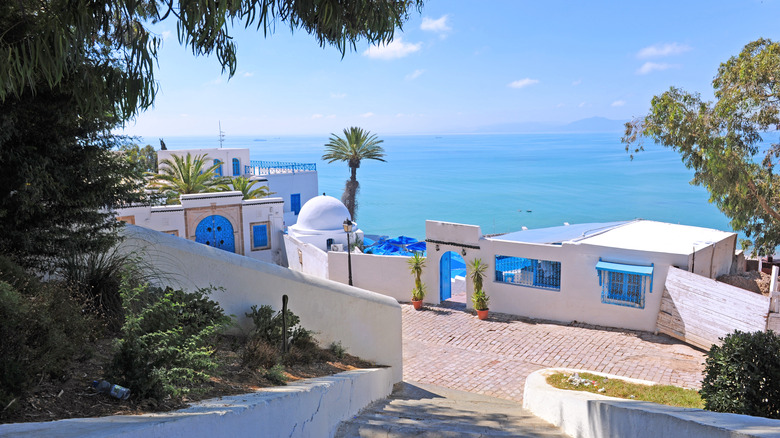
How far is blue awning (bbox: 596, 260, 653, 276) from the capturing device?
1473 centimetres

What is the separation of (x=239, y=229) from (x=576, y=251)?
1542 centimetres

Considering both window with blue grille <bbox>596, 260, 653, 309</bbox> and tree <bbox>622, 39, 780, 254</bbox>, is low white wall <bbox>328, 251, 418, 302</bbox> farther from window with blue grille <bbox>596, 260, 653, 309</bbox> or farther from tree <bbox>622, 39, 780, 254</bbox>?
tree <bbox>622, 39, 780, 254</bbox>

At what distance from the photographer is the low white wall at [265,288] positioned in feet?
23.5

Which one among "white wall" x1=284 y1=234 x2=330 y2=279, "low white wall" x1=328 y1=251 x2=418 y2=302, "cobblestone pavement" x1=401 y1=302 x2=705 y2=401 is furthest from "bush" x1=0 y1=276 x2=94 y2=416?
"white wall" x1=284 y1=234 x2=330 y2=279

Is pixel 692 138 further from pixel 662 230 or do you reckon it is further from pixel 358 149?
pixel 358 149

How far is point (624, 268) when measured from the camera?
15.1 metres

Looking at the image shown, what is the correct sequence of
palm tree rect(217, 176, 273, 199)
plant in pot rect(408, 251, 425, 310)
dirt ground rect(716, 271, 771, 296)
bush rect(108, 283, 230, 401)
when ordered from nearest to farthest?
bush rect(108, 283, 230, 401), dirt ground rect(716, 271, 771, 296), plant in pot rect(408, 251, 425, 310), palm tree rect(217, 176, 273, 199)

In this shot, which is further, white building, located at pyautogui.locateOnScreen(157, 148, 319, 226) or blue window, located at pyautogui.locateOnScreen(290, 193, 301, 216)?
blue window, located at pyautogui.locateOnScreen(290, 193, 301, 216)

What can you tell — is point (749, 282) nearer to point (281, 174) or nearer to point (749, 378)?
point (749, 378)

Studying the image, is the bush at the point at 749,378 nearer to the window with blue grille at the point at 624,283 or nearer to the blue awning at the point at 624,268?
the blue awning at the point at 624,268

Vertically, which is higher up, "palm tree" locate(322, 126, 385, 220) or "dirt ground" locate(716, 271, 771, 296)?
"palm tree" locate(322, 126, 385, 220)

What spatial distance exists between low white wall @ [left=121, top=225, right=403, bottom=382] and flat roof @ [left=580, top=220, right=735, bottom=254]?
8.67m

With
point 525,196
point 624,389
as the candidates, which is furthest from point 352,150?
point 525,196

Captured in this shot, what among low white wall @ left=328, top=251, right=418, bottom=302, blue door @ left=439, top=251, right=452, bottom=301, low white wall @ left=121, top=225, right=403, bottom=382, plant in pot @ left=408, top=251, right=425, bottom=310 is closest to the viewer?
low white wall @ left=121, top=225, right=403, bottom=382
